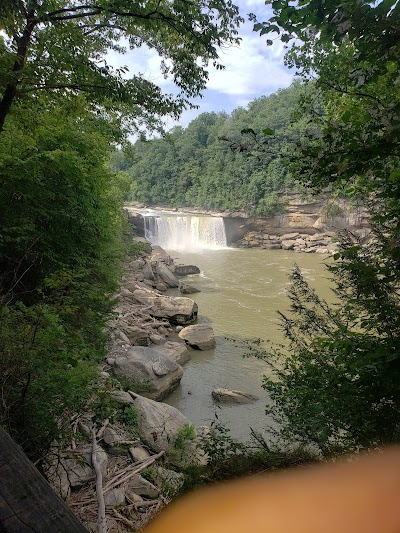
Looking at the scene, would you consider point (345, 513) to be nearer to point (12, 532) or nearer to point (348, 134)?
point (12, 532)

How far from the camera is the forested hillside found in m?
43.5

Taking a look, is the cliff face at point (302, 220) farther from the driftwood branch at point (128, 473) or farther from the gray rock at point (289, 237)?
the driftwood branch at point (128, 473)

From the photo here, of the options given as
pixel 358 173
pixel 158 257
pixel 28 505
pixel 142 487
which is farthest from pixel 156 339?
pixel 158 257

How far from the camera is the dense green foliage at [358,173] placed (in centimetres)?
196

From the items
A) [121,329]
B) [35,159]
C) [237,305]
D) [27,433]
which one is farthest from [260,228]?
[27,433]

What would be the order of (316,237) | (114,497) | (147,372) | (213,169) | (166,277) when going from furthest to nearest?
(213,169)
(316,237)
(166,277)
(147,372)
(114,497)

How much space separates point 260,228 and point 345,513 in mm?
41092

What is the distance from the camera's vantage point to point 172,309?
15047mm

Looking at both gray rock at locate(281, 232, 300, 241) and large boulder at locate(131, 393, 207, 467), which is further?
gray rock at locate(281, 232, 300, 241)

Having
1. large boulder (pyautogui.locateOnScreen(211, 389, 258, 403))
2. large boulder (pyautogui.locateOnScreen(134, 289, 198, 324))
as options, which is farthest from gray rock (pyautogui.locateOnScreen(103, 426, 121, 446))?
large boulder (pyautogui.locateOnScreen(134, 289, 198, 324))

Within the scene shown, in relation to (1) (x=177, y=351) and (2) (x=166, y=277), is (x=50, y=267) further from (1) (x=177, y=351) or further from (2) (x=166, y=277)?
(2) (x=166, y=277)

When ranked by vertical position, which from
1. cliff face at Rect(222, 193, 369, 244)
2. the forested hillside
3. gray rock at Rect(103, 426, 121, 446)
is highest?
the forested hillside

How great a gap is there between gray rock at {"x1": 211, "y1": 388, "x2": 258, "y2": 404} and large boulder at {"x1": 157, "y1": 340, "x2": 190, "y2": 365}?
2.28 metres

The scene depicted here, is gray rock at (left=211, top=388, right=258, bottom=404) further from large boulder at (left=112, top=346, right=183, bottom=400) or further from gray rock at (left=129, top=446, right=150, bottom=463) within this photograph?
gray rock at (left=129, top=446, right=150, bottom=463)
